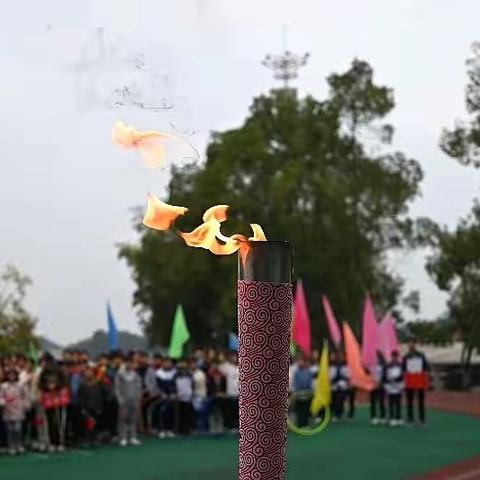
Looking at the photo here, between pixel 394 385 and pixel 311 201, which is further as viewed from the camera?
pixel 311 201

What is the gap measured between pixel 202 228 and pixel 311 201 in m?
28.5

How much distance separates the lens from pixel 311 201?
32688 mm

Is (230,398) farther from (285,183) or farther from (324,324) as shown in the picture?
(324,324)

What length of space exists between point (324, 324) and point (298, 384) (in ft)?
54.8

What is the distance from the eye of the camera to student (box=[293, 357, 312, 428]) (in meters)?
17.1

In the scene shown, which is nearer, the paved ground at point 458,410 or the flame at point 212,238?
the flame at point 212,238

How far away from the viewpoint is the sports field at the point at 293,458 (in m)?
10.7

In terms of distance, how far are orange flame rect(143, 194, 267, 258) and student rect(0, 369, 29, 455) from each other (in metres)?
8.63

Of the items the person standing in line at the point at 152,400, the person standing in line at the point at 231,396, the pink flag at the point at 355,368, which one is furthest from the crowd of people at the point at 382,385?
the person standing in line at the point at 152,400

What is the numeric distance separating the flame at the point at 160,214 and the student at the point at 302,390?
42.8 feet

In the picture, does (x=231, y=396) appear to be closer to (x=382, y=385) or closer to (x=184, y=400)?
(x=184, y=400)

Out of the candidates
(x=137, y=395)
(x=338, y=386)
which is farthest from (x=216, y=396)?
(x=338, y=386)

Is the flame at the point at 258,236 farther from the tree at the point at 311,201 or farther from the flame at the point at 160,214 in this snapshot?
the tree at the point at 311,201

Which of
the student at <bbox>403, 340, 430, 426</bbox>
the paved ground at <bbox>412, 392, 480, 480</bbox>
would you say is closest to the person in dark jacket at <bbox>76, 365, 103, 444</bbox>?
the paved ground at <bbox>412, 392, 480, 480</bbox>
